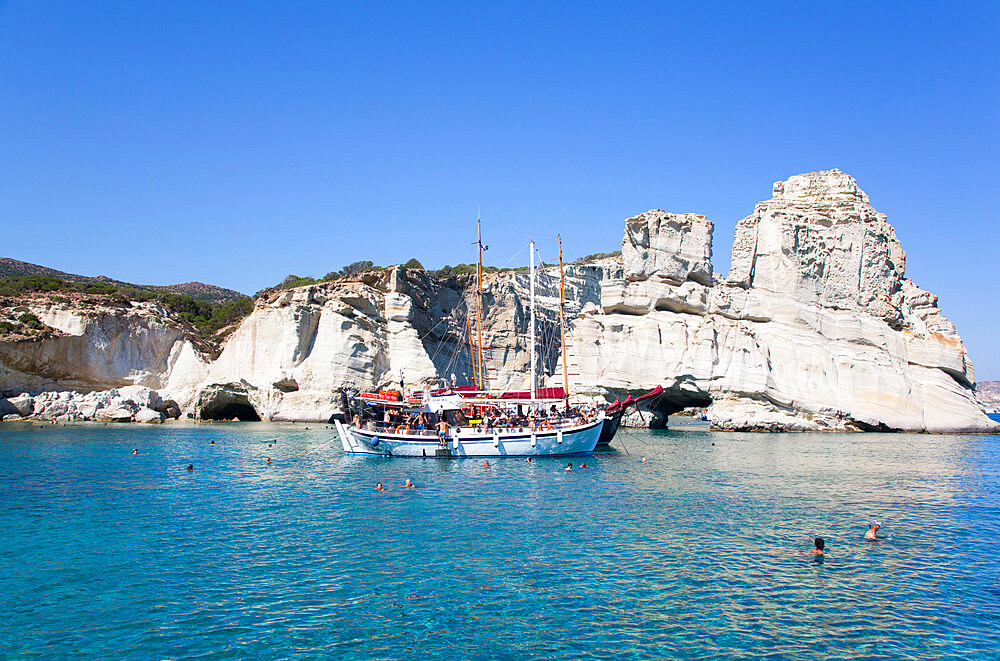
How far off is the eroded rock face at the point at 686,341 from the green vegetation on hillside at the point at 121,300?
2.87m

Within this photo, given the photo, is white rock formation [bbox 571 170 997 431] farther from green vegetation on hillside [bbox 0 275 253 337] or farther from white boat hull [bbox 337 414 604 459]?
green vegetation on hillside [bbox 0 275 253 337]

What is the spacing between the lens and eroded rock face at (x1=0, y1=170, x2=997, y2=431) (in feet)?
165

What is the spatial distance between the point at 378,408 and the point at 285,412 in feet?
72.8

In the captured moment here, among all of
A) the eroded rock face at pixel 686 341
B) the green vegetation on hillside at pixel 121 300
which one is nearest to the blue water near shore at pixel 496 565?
the eroded rock face at pixel 686 341

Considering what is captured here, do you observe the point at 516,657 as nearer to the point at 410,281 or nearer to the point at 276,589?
the point at 276,589

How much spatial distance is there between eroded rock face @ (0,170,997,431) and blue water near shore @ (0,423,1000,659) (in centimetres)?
2418

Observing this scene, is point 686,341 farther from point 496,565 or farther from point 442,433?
point 496,565

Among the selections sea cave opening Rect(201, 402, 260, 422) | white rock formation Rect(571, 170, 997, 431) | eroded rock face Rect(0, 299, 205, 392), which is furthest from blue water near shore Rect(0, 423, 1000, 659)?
sea cave opening Rect(201, 402, 260, 422)

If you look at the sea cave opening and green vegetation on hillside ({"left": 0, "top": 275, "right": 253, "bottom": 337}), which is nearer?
green vegetation on hillside ({"left": 0, "top": 275, "right": 253, "bottom": 337})

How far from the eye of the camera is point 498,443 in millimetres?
33656

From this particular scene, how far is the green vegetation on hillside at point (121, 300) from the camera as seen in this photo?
5727 centimetres

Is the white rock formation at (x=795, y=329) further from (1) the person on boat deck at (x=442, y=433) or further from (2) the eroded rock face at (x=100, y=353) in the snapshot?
(2) the eroded rock face at (x=100, y=353)

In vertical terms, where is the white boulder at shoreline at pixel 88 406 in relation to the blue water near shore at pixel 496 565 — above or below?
above

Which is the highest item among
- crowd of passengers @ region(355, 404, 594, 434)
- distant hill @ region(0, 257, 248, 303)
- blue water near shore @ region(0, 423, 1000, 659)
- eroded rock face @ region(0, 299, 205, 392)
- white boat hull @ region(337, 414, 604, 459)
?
distant hill @ region(0, 257, 248, 303)
